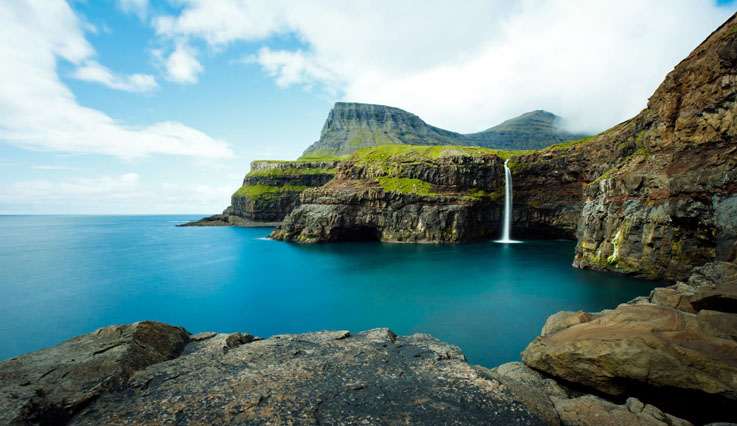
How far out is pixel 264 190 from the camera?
370 ft

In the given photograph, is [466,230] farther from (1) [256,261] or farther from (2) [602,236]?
(1) [256,261]

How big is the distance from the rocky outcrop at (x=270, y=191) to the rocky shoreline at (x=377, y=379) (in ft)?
319

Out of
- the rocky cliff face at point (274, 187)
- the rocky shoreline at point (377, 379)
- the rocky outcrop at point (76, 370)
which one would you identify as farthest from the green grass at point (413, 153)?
the rocky outcrop at point (76, 370)

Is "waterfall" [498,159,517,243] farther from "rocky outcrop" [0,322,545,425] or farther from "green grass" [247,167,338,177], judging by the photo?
"green grass" [247,167,338,177]

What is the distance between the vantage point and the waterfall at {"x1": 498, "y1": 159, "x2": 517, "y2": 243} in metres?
60.7

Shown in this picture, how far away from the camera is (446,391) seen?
7.26m

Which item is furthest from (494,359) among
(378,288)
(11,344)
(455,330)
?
(11,344)

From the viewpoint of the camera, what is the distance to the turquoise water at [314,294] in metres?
18.9

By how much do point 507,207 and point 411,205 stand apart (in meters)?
21.6

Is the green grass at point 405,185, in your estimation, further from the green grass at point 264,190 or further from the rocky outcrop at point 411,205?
the green grass at point 264,190

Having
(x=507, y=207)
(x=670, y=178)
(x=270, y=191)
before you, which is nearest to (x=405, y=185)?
(x=507, y=207)

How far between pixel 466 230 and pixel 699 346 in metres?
49.5

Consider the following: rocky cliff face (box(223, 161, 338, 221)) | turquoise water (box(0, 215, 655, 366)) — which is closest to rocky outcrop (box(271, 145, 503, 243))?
turquoise water (box(0, 215, 655, 366))

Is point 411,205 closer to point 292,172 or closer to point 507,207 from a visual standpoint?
point 507,207
